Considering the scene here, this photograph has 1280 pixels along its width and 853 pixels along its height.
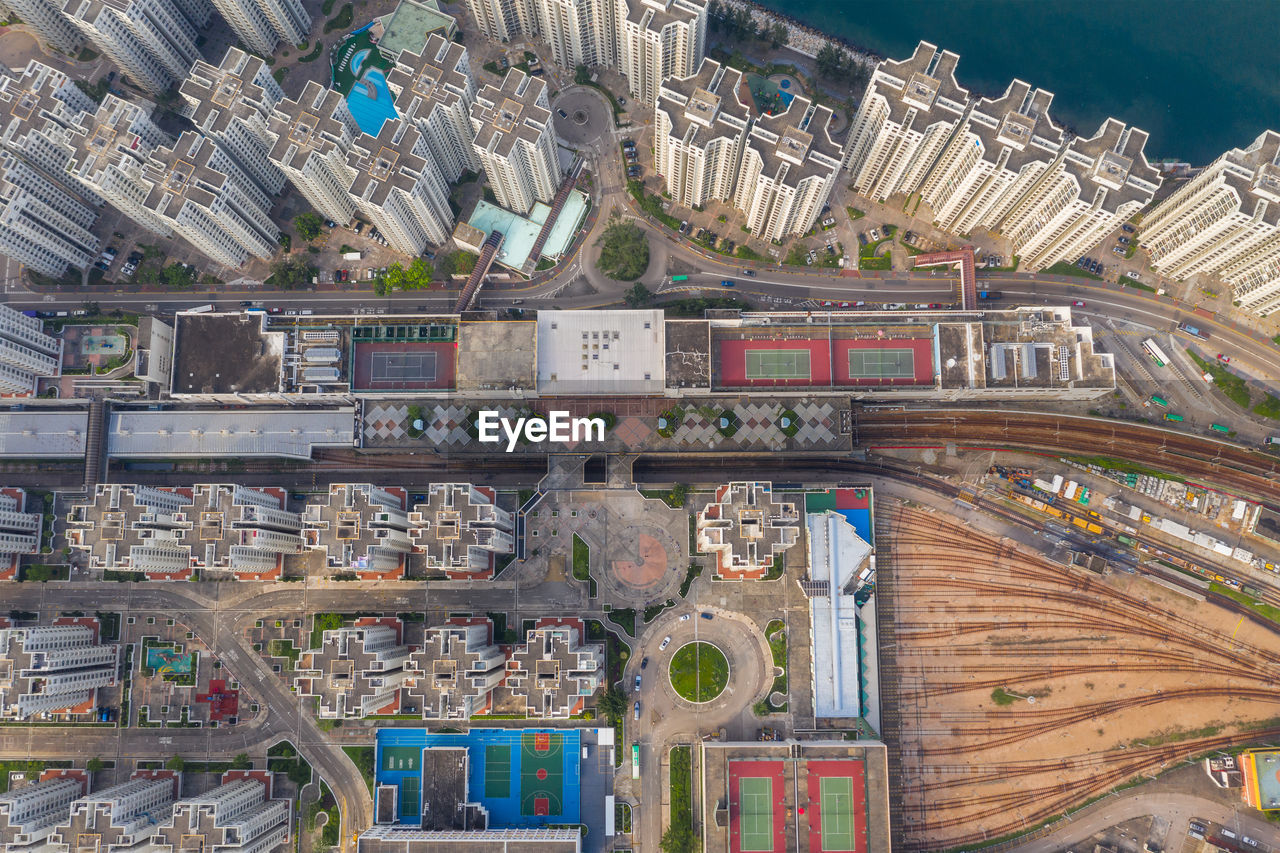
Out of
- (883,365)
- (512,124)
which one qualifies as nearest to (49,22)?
(512,124)

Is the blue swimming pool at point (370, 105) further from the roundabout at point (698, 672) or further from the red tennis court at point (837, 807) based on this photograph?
the red tennis court at point (837, 807)

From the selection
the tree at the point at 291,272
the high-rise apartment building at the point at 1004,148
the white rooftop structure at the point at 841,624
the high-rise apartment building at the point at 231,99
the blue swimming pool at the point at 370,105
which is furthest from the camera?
the blue swimming pool at the point at 370,105

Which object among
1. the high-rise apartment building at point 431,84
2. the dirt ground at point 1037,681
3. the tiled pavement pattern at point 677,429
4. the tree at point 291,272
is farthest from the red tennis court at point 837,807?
the high-rise apartment building at point 431,84

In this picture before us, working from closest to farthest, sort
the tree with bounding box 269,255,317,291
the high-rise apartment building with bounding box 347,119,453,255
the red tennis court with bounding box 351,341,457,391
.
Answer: the high-rise apartment building with bounding box 347,119,453,255 < the red tennis court with bounding box 351,341,457,391 < the tree with bounding box 269,255,317,291

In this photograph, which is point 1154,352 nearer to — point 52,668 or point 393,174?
point 393,174

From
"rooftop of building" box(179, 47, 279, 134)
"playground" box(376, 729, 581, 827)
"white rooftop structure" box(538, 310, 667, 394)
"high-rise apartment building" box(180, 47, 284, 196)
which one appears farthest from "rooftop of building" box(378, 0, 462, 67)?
"playground" box(376, 729, 581, 827)

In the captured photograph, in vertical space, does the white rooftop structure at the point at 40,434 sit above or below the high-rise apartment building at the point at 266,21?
below

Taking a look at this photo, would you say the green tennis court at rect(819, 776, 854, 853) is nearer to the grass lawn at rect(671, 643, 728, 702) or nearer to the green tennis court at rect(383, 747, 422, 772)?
the grass lawn at rect(671, 643, 728, 702)
